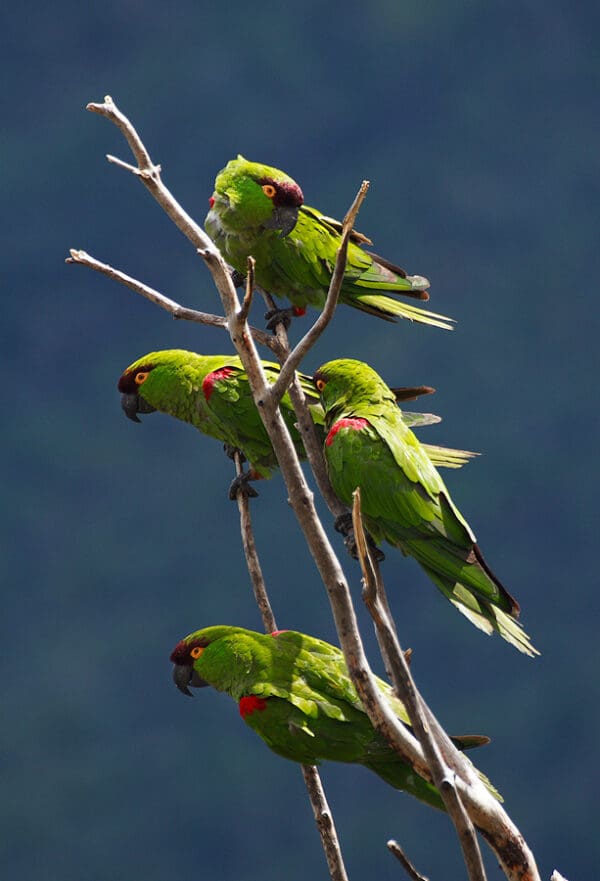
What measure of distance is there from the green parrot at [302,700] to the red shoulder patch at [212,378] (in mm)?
625

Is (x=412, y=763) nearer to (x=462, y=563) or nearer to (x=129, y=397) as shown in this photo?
(x=462, y=563)

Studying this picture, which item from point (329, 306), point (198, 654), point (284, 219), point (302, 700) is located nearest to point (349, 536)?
point (302, 700)

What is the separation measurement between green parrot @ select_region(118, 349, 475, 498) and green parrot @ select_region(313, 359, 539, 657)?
11.4 inches

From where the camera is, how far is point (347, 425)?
2.18 metres

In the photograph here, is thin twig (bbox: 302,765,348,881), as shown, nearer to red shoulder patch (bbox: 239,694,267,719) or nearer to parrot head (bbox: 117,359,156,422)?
red shoulder patch (bbox: 239,694,267,719)

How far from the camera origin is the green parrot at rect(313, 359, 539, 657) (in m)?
2.05

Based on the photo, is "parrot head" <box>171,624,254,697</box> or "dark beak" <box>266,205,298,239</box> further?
"dark beak" <box>266,205,298,239</box>

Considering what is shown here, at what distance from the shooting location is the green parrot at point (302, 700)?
6.97 feet

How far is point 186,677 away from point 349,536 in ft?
1.80

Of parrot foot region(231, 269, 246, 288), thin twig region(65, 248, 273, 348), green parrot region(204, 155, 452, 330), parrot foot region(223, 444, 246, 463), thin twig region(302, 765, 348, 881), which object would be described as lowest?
thin twig region(302, 765, 348, 881)

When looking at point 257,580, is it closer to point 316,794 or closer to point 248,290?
point 316,794

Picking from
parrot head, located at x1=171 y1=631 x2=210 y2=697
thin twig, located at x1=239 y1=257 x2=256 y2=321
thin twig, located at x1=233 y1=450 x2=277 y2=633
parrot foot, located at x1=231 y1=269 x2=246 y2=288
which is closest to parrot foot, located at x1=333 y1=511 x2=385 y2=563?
thin twig, located at x1=233 y1=450 x2=277 y2=633

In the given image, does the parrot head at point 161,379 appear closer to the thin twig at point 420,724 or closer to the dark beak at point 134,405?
the dark beak at point 134,405

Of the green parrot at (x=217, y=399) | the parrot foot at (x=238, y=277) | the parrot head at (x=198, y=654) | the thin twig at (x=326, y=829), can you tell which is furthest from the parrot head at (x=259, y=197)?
the thin twig at (x=326, y=829)
